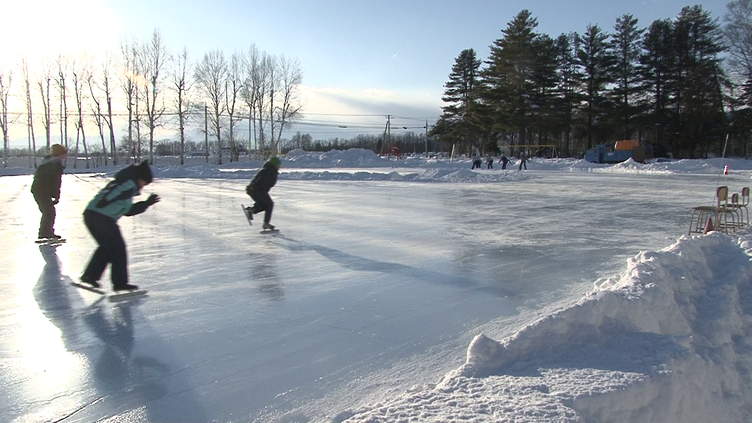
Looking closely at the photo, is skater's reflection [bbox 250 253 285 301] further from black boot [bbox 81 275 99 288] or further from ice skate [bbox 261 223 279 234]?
ice skate [bbox 261 223 279 234]

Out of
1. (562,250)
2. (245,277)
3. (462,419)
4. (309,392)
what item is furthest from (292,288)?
(562,250)

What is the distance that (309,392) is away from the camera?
112 inches

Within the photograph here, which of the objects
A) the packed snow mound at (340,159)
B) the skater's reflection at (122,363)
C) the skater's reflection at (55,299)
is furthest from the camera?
the packed snow mound at (340,159)

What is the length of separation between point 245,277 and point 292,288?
2.45ft

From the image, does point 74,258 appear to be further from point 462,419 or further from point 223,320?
point 462,419

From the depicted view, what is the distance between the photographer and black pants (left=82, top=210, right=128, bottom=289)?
4676 millimetres

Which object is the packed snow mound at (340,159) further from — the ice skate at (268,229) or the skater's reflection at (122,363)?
the skater's reflection at (122,363)

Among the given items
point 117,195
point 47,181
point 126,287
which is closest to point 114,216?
point 117,195

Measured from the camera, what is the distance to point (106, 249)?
4762mm

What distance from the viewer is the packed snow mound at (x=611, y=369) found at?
2.43m

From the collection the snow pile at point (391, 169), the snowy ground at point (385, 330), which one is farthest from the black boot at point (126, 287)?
the snow pile at point (391, 169)

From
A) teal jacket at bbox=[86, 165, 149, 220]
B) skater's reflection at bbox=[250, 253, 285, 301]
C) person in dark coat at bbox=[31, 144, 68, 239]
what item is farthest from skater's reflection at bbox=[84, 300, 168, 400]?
person in dark coat at bbox=[31, 144, 68, 239]

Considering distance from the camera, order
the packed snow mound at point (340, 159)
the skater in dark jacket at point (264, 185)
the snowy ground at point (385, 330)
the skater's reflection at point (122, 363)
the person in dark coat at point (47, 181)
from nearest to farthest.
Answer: the snowy ground at point (385, 330)
the skater's reflection at point (122, 363)
the person in dark coat at point (47, 181)
the skater in dark jacket at point (264, 185)
the packed snow mound at point (340, 159)

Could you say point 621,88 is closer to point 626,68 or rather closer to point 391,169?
point 626,68
